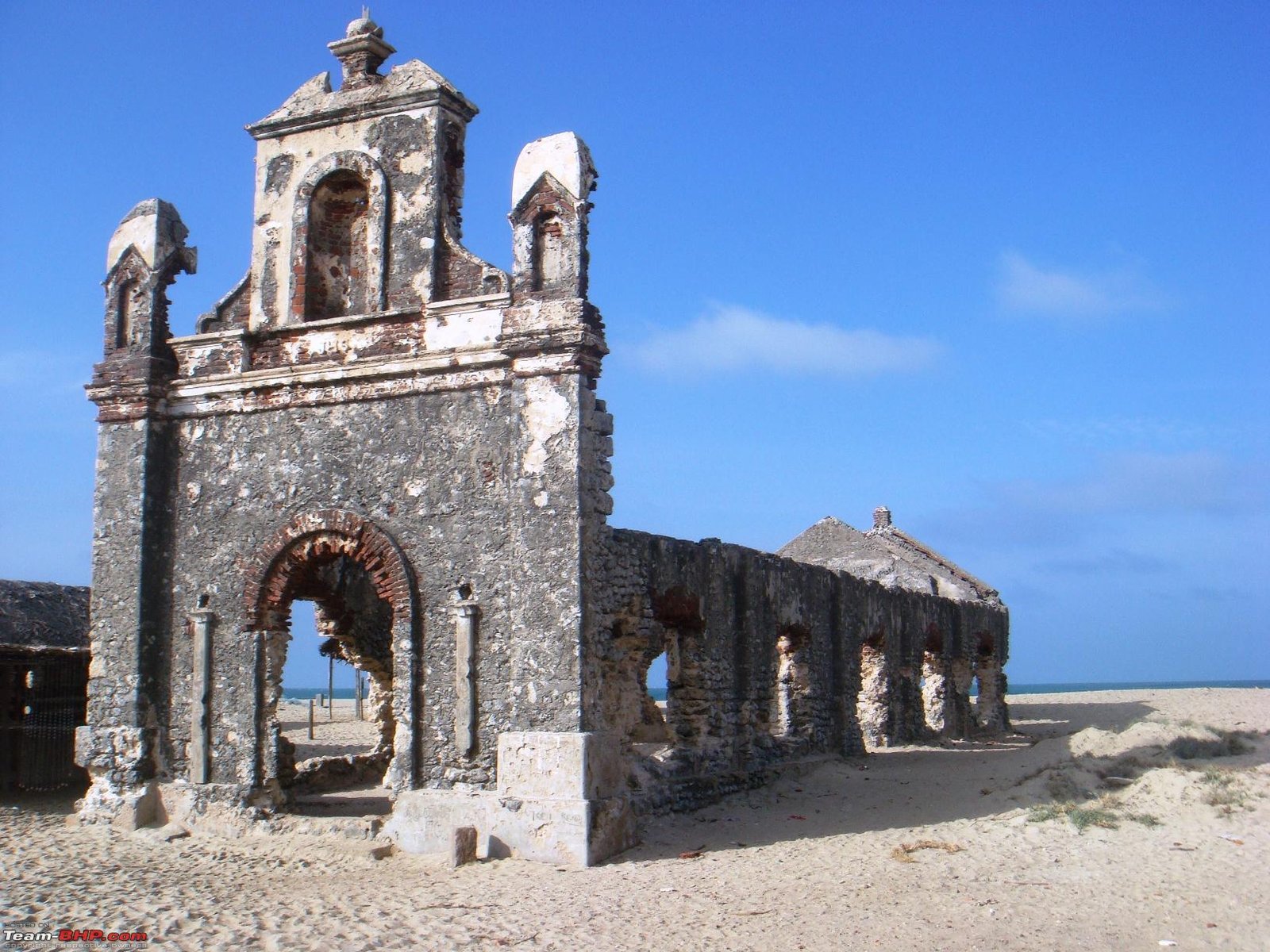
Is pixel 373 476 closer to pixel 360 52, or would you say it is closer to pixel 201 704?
pixel 201 704

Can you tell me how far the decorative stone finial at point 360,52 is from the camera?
13.0m

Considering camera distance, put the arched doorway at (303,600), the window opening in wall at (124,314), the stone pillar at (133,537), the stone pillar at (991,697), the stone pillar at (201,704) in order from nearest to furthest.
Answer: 1. the arched doorway at (303,600)
2. the stone pillar at (201,704)
3. the stone pillar at (133,537)
4. the window opening in wall at (124,314)
5. the stone pillar at (991,697)

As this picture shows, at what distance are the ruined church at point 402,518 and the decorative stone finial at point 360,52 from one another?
0.11ft

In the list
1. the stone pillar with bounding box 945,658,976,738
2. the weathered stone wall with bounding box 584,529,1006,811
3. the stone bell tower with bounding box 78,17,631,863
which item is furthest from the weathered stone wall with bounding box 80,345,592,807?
the stone pillar with bounding box 945,658,976,738

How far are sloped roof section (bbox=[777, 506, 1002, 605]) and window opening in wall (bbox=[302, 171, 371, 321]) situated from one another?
635 inches

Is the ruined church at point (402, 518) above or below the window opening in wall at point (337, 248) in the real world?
below

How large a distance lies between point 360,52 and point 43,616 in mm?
8743

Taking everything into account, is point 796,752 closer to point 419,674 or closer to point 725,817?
point 725,817

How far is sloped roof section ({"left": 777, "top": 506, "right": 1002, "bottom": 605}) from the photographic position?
27547 millimetres

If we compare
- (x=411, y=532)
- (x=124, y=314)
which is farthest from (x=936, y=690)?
(x=124, y=314)

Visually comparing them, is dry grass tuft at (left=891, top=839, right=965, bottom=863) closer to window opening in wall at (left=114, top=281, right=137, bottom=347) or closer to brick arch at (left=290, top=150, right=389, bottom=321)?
brick arch at (left=290, top=150, right=389, bottom=321)

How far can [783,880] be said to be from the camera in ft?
32.3

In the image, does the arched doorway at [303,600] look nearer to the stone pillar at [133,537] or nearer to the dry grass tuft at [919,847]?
the stone pillar at [133,537]

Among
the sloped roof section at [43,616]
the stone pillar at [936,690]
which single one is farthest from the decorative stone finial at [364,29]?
the stone pillar at [936,690]
